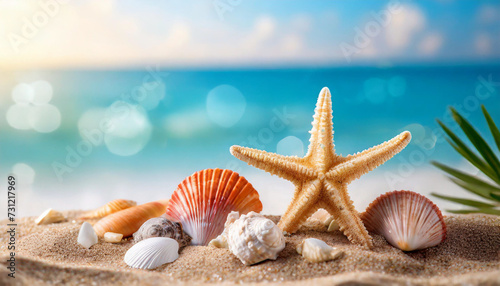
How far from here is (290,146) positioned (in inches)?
194

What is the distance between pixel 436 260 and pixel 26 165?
16.6 ft

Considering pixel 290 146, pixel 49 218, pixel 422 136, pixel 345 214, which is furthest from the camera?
pixel 422 136

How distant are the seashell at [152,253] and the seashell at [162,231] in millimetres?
125

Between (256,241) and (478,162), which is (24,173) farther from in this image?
(478,162)

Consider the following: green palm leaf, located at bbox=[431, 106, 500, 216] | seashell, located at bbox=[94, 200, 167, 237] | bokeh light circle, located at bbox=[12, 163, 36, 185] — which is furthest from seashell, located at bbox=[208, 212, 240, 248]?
bokeh light circle, located at bbox=[12, 163, 36, 185]

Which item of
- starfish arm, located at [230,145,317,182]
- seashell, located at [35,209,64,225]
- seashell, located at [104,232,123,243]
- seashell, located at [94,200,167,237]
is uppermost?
starfish arm, located at [230,145,317,182]

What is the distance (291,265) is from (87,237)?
3.88 feet

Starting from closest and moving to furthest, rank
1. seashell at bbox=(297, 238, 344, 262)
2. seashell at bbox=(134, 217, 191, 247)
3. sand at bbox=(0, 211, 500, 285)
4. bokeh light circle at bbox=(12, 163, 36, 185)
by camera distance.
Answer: sand at bbox=(0, 211, 500, 285) < seashell at bbox=(297, 238, 344, 262) < seashell at bbox=(134, 217, 191, 247) < bokeh light circle at bbox=(12, 163, 36, 185)

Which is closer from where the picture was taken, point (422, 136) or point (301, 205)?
point (301, 205)

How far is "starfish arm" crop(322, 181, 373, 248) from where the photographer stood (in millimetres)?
1810

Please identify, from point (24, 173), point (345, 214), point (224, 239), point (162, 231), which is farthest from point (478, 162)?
point (24, 173)

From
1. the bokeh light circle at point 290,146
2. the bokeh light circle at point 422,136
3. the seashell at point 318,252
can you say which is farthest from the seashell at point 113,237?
the bokeh light circle at point 422,136

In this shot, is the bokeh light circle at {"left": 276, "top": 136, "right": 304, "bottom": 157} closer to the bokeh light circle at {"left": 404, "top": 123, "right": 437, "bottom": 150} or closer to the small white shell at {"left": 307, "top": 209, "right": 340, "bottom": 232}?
the bokeh light circle at {"left": 404, "top": 123, "right": 437, "bottom": 150}

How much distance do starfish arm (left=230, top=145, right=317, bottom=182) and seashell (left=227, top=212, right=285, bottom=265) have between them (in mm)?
336
